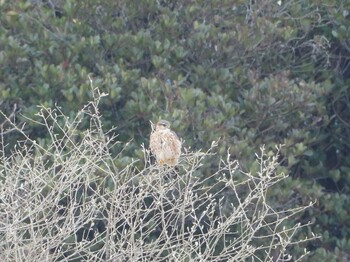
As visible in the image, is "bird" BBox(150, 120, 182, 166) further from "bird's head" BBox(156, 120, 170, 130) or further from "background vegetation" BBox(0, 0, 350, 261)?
"background vegetation" BBox(0, 0, 350, 261)

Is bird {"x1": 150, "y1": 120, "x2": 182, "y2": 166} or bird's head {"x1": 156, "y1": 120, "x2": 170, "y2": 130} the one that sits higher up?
bird {"x1": 150, "y1": 120, "x2": 182, "y2": 166}

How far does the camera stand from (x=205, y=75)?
9.66 metres

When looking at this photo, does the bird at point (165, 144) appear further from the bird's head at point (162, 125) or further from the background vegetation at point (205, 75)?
the background vegetation at point (205, 75)

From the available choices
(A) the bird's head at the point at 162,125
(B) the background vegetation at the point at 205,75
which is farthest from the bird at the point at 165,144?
(B) the background vegetation at the point at 205,75

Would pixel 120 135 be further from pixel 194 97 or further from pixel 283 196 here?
pixel 283 196

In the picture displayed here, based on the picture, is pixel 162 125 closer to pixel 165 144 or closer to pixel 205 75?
pixel 165 144

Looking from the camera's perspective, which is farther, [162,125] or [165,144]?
[162,125]

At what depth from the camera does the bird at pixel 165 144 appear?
311 inches

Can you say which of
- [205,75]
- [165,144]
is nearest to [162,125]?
[165,144]

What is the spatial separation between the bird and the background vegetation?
37 centimetres

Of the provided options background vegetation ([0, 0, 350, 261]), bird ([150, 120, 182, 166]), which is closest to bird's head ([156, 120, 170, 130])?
bird ([150, 120, 182, 166])

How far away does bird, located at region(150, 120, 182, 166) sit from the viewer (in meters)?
7.90

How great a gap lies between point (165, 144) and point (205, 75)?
1.72 m

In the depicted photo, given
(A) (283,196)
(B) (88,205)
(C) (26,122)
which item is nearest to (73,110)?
(C) (26,122)
